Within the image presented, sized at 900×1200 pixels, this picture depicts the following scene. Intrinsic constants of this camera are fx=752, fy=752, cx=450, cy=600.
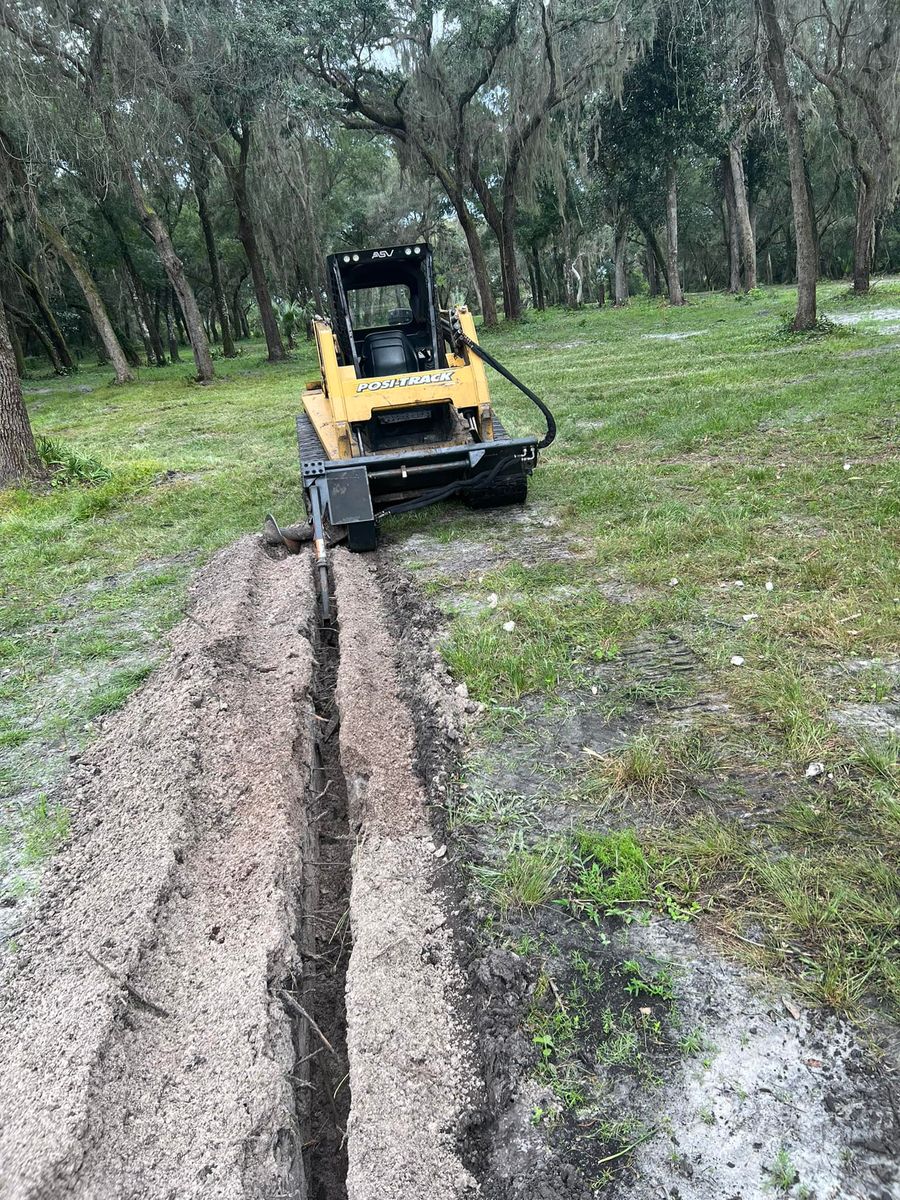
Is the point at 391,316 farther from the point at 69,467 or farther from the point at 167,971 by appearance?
the point at 167,971

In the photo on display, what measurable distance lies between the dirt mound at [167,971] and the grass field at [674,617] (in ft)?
1.29

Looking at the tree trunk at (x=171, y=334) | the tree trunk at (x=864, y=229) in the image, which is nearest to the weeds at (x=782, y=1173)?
the tree trunk at (x=864, y=229)

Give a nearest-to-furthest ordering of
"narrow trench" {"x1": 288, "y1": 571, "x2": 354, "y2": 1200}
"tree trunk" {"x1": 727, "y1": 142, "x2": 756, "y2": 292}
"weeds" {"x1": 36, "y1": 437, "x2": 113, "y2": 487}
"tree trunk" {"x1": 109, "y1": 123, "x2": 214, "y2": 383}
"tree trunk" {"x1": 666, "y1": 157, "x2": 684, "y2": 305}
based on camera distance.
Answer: "narrow trench" {"x1": 288, "y1": 571, "x2": 354, "y2": 1200}, "weeds" {"x1": 36, "y1": 437, "x2": 113, "y2": 487}, "tree trunk" {"x1": 109, "y1": 123, "x2": 214, "y2": 383}, "tree trunk" {"x1": 727, "y1": 142, "x2": 756, "y2": 292}, "tree trunk" {"x1": 666, "y1": 157, "x2": 684, "y2": 305}

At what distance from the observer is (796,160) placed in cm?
1221

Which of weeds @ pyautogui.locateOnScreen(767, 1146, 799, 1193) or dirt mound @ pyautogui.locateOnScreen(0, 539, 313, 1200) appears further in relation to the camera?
dirt mound @ pyautogui.locateOnScreen(0, 539, 313, 1200)

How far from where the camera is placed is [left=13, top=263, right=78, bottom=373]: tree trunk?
2689cm

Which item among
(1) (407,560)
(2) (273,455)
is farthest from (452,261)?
(1) (407,560)

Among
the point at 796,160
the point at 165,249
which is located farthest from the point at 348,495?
the point at 165,249

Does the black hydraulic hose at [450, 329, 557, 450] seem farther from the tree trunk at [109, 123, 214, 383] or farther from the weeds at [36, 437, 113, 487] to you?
the tree trunk at [109, 123, 214, 383]

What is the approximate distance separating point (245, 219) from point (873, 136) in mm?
17877

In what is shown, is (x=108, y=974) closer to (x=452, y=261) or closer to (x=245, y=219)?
(x=245, y=219)

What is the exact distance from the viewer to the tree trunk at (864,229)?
18594mm

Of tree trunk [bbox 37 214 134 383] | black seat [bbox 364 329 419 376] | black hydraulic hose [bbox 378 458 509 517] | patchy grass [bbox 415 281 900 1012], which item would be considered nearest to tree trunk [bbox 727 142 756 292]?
tree trunk [bbox 37 214 134 383]

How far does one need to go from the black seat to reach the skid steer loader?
0.01 metres
